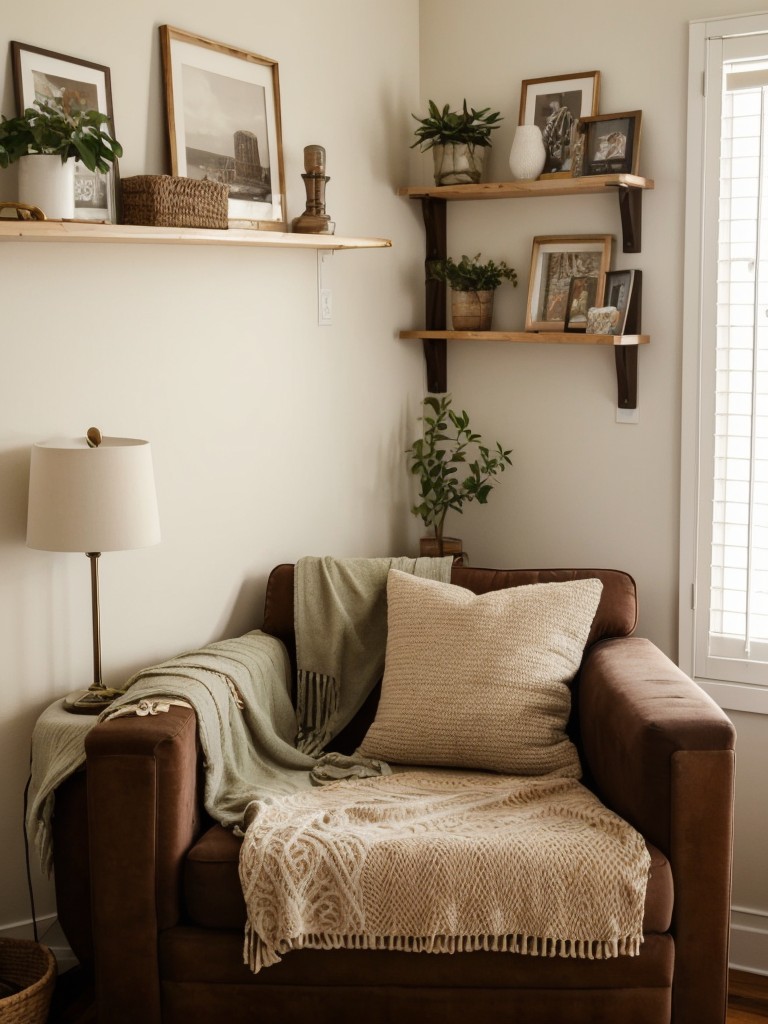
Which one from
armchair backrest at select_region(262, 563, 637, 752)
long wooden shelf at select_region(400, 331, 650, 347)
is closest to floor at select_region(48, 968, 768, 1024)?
armchair backrest at select_region(262, 563, 637, 752)

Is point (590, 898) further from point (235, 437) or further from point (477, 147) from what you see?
point (477, 147)

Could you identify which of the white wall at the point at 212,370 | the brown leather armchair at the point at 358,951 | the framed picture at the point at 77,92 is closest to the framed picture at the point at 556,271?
the white wall at the point at 212,370

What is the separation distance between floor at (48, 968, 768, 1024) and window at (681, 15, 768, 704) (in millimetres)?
752

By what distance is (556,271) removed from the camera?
300cm

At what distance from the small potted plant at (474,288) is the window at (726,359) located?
1.81ft

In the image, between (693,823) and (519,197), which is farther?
(519,197)

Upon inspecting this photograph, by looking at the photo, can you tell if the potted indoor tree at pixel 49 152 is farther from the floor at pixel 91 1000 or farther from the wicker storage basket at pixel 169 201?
the floor at pixel 91 1000

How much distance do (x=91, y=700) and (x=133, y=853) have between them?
0.39m

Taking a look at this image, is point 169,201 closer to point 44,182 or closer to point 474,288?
point 44,182

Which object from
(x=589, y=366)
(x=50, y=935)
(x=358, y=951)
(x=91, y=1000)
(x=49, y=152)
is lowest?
(x=91, y=1000)

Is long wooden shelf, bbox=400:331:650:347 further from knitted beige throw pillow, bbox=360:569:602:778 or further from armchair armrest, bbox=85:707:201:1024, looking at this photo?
armchair armrest, bbox=85:707:201:1024

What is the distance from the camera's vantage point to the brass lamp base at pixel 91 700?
7.19 ft

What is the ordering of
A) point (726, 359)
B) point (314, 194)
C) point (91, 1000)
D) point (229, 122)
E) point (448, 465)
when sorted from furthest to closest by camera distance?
point (448, 465) < point (726, 359) < point (314, 194) < point (229, 122) < point (91, 1000)

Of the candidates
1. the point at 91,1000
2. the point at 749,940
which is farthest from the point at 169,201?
the point at 749,940
